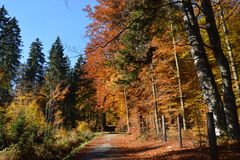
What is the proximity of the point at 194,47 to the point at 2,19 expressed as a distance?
4059 cm

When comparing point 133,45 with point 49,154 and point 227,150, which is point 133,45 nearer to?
point 49,154

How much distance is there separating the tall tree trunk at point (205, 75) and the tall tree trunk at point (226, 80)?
0.21 m

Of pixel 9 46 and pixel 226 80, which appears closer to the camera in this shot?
pixel 226 80

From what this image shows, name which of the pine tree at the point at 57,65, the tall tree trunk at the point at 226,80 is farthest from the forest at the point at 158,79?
the pine tree at the point at 57,65

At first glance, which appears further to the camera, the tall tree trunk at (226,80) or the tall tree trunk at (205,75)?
the tall tree trunk at (205,75)

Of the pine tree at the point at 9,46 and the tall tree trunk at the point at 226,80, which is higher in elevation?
the pine tree at the point at 9,46

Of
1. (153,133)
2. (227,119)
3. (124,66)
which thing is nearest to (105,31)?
(124,66)

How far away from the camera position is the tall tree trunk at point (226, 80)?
8.24m

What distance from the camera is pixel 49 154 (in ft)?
44.4

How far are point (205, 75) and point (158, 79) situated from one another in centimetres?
1106

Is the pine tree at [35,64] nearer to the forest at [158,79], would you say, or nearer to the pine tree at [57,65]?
the pine tree at [57,65]

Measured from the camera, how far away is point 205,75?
902 centimetres

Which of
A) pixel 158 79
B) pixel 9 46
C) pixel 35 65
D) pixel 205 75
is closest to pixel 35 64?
pixel 35 65

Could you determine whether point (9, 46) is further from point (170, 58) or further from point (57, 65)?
point (170, 58)
